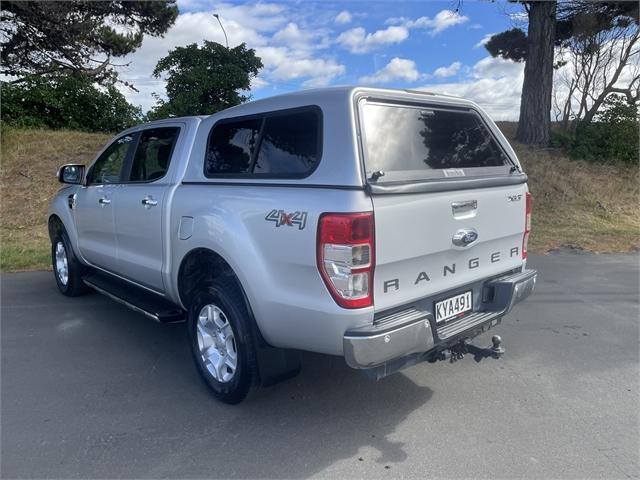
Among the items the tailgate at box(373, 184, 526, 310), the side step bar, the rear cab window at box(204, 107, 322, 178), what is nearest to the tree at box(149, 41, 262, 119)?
the side step bar

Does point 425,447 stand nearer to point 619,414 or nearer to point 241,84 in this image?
point 619,414

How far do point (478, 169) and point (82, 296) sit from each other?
4.65m

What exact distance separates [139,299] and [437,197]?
8.89 feet

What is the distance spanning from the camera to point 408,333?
2.85 meters

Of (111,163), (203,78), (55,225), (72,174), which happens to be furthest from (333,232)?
(203,78)

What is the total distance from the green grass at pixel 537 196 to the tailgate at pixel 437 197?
202 inches

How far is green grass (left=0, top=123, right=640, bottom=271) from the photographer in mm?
8727

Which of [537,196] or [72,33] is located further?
[72,33]

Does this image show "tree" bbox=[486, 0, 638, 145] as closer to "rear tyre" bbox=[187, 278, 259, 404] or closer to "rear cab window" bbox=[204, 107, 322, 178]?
"rear cab window" bbox=[204, 107, 322, 178]

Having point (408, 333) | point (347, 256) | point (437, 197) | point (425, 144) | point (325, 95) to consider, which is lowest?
point (408, 333)

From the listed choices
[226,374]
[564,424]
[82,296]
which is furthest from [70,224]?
[564,424]

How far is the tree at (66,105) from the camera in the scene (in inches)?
550

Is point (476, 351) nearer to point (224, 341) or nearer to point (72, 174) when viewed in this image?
point (224, 341)

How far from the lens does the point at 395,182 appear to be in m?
2.89
